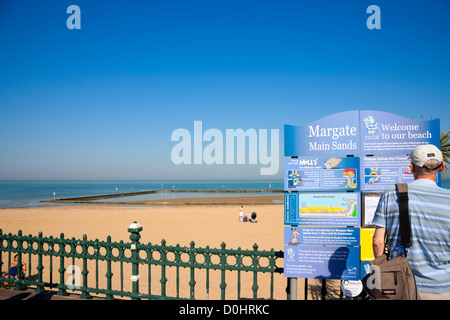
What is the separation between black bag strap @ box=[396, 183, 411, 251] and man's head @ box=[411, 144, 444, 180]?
0.29m

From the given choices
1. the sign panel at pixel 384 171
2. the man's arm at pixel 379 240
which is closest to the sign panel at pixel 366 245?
the sign panel at pixel 384 171

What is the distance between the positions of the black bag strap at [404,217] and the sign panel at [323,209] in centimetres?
214

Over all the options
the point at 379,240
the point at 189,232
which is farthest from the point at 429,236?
the point at 189,232

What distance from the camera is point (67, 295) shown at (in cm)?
678

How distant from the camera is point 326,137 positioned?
527 centimetres

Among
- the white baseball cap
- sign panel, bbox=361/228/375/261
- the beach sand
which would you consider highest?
the white baseball cap

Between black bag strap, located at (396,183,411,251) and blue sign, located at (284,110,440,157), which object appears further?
blue sign, located at (284,110,440,157)

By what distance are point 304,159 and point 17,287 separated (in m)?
7.12

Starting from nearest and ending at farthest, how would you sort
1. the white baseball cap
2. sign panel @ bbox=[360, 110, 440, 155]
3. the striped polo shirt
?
the striped polo shirt
the white baseball cap
sign panel @ bbox=[360, 110, 440, 155]

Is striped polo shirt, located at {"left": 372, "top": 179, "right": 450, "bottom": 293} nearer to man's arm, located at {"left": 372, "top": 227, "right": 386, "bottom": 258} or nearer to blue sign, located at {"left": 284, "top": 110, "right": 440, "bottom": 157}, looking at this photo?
man's arm, located at {"left": 372, "top": 227, "right": 386, "bottom": 258}

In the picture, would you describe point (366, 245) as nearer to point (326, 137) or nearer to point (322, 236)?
point (322, 236)

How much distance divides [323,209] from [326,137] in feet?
4.06

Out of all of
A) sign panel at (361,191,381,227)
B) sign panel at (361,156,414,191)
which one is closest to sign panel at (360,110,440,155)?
sign panel at (361,156,414,191)

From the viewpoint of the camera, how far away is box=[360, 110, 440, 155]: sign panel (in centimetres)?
499
